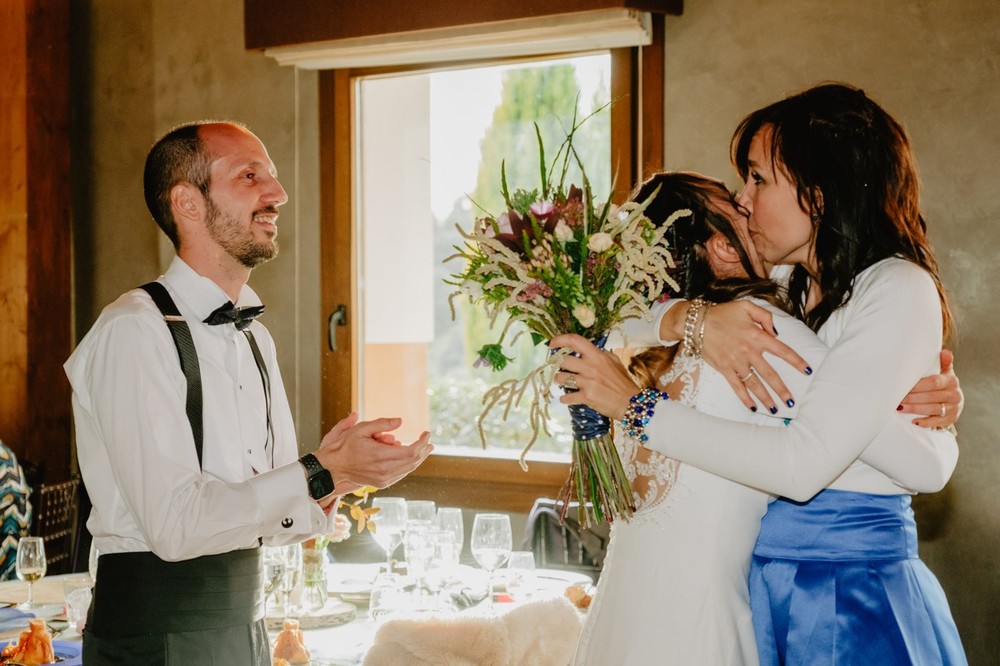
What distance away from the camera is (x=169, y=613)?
6.10ft

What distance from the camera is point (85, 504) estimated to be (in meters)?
4.18

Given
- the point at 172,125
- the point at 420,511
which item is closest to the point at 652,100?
the point at 420,511

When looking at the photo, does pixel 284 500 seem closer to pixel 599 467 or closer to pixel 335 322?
pixel 599 467

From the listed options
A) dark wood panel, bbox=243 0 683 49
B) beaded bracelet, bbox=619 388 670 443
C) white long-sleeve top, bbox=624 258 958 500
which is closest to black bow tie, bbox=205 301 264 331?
beaded bracelet, bbox=619 388 670 443

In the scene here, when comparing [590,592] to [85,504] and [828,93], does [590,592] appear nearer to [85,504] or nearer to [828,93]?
[828,93]

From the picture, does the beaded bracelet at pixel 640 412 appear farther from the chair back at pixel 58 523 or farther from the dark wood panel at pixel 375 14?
Answer: the chair back at pixel 58 523

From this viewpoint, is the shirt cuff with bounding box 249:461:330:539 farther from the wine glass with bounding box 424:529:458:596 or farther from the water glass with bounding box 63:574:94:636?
the water glass with bounding box 63:574:94:636

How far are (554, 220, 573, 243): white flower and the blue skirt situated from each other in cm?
62

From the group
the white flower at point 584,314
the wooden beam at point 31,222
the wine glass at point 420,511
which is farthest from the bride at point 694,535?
the wooden beam at point 31,222

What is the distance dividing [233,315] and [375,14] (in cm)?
296

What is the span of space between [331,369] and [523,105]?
161cm

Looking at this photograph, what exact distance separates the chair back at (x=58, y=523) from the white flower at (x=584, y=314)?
3.23 metres

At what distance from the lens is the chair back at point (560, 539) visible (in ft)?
12.0

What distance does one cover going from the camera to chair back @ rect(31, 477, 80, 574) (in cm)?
448
